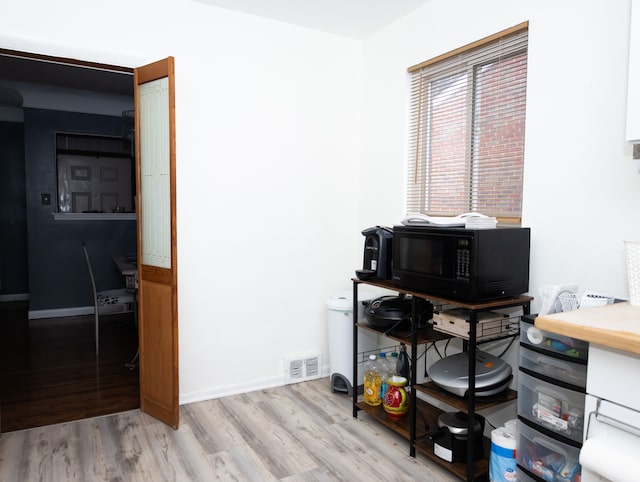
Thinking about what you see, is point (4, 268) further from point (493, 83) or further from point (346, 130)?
point (493, 83)

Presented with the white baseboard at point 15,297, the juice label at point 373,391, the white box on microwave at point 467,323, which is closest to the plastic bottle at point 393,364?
Answer: the juice label at point 373,391

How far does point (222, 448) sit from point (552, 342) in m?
1.76

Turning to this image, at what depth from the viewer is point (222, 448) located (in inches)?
99.2

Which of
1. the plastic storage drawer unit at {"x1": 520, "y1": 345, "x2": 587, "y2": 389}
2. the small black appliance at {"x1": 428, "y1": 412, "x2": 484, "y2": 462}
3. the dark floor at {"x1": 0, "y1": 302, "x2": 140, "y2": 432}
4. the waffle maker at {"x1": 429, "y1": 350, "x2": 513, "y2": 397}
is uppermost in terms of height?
the plastic storage drawer unit at {"x1": 520, "y1": 345, "x2": 587, "y2": 389}

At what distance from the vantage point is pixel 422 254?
2.40m

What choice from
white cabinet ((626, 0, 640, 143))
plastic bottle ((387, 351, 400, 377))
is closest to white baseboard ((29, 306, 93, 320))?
plastic bottle ((387, 351, 400, 377))

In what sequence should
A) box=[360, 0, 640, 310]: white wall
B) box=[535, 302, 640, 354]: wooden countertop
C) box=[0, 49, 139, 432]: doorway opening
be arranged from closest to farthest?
box=[535, 302, 640, 354]: wooden countertop → box=[360, 0, 640, 310]: white wall → box=[0, 49, 139, 432]: doorway opening

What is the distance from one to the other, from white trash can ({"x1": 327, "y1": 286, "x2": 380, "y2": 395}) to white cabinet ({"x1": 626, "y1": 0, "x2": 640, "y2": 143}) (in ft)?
6.20

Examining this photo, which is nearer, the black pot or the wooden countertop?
the wooden countertop

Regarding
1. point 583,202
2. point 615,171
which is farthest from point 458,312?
point 615,171

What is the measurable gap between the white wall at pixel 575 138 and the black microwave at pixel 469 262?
0.54 feet

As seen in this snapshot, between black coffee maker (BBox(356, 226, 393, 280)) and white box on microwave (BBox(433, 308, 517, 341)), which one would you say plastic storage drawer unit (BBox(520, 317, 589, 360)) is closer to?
white box on microwave (BBox(433, 308, 517, 341))

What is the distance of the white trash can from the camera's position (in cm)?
319

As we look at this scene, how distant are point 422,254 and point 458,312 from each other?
344mm
